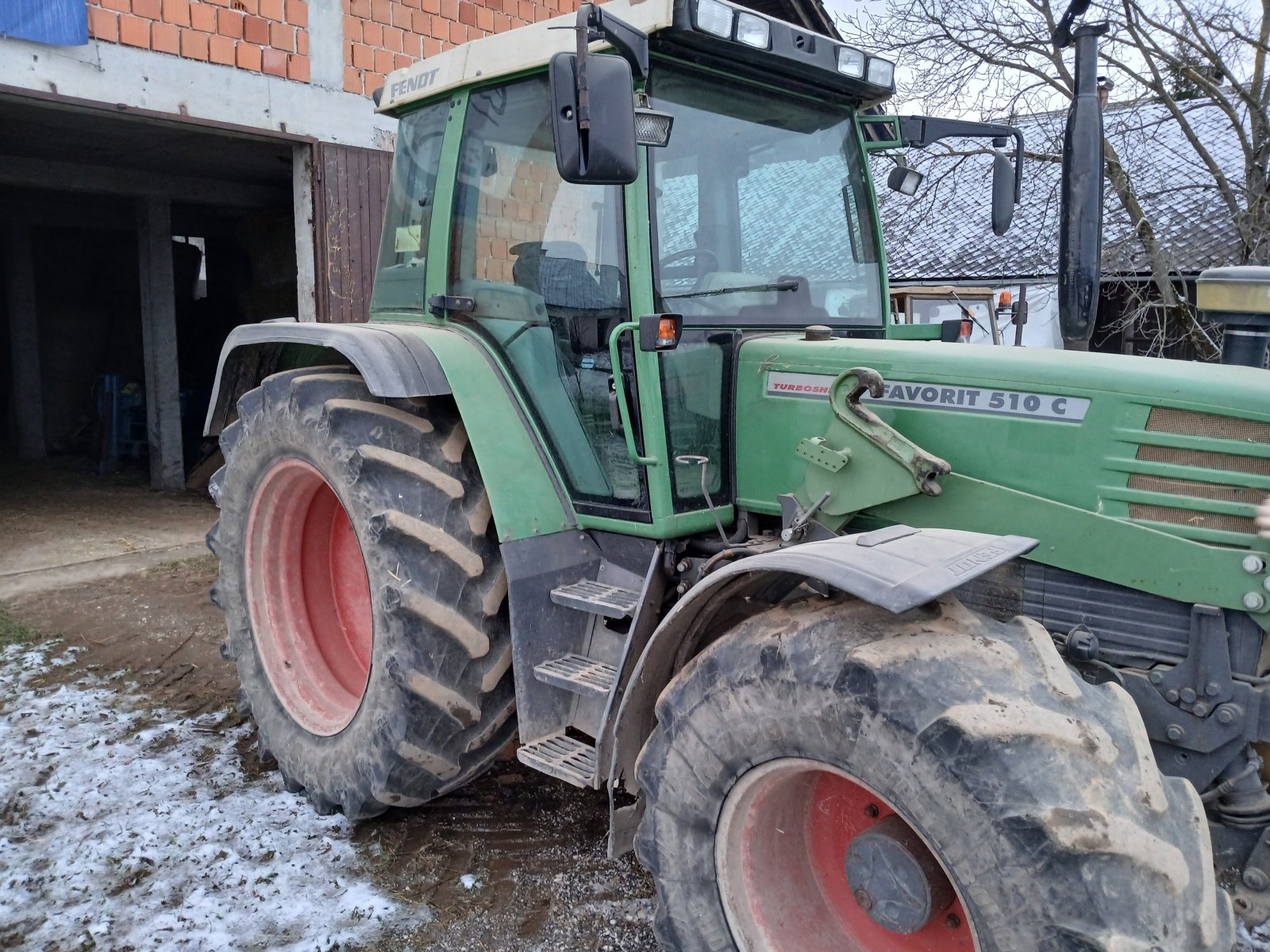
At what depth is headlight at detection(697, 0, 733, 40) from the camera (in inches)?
98.7

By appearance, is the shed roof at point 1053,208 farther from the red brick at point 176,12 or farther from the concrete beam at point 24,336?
the concrete beam at point 24,336

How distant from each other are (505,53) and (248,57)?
376 centimetres

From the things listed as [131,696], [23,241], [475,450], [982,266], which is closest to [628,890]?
[475,450]

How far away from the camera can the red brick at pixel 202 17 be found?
5602 mm

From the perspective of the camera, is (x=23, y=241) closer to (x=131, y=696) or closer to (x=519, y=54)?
(x=131, y=696)

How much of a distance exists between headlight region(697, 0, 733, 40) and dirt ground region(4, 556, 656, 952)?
2310mm

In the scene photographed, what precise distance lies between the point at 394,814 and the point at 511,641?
0.85m

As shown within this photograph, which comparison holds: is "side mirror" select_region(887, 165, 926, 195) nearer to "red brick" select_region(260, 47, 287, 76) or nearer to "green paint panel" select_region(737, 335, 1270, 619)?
"green paint panel" select_region(737, 335, 1270, 619)

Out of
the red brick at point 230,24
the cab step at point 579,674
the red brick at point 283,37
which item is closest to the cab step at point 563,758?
the cab step at point 579,674

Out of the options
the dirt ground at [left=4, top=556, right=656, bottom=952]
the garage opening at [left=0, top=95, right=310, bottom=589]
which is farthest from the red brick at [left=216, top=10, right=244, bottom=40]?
the dirt ground at [left=4, top=556, right=656, bottom=952]

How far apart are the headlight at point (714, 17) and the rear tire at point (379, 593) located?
1318mm

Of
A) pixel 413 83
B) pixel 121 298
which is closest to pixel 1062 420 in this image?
pixel 413 83

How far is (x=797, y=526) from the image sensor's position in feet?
8.45

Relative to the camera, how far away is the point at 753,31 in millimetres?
2652
